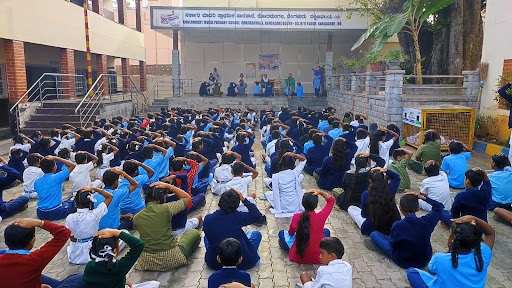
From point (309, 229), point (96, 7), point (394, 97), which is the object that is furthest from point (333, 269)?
point (96, 7)

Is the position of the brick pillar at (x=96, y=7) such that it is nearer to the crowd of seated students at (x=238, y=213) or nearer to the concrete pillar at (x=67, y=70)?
the concrete pillar at (x=67, y=70)

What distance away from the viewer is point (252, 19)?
19422mm

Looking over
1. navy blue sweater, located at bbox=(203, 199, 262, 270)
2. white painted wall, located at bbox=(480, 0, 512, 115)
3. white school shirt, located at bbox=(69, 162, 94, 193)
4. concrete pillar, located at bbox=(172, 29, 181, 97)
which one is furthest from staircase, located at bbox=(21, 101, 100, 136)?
white painted wall, located at bbox=(480, 0, 512, 115)

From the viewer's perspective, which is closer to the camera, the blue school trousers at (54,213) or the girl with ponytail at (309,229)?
the girl with ponytail at (309,229)

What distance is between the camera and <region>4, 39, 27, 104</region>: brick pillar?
12844 millimetres

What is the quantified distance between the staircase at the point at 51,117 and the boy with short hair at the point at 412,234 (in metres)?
12.7

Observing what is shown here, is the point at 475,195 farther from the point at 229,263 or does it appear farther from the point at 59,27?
the point at 59,27

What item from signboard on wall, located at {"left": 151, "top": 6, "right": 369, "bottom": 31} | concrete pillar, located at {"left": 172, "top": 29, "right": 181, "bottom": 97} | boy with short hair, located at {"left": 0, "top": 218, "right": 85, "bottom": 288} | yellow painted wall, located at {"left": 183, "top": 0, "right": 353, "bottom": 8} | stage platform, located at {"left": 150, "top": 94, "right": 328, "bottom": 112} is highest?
yellow painted wall, located at {"left": 183, "top": 0, "right": 353, "bottom": 8}

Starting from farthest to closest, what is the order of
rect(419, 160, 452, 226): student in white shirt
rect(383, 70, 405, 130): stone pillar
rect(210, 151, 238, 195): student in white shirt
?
rect(383, 70, 405, 130): stone pillar → rect(210, 151, 238, 195): student in white shirt → rect(419, 160, 452, 226): student in white shirt

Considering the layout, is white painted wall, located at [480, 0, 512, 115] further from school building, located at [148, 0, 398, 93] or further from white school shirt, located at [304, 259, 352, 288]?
school building, located at [148, 0, 398, 93]

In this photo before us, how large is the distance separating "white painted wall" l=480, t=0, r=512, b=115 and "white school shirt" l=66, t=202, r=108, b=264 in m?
10.6

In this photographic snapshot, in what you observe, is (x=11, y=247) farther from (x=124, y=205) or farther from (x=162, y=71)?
(x=162, y=71)

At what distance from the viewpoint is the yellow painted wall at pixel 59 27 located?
42.4 ft

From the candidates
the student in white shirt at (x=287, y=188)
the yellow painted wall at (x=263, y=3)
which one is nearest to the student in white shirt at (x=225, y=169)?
the student in white shirt at (x=287, y=188)
